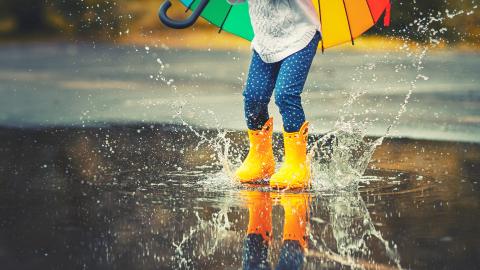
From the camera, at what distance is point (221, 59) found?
1262 centimetres

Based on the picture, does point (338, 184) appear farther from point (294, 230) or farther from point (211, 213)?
point (294, 230)

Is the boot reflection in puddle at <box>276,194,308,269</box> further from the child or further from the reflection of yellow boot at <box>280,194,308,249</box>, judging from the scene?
the child

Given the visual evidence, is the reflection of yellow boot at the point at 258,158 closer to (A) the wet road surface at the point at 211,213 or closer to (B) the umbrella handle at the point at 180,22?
(A) the wet road surface at the point at 211,213

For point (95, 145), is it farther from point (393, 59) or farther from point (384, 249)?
point (393, 59)

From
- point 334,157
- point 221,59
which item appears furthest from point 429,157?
point 221,59

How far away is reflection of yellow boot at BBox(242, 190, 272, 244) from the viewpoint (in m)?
4.25

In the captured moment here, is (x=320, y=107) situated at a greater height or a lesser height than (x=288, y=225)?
greater

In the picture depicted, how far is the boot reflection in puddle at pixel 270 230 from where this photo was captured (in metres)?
3.72

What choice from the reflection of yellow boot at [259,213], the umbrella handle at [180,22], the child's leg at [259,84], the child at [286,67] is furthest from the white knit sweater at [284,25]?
the reflection of yellow boot at [259,213]

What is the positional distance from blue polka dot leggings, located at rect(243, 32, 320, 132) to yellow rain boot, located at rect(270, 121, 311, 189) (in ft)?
0.15

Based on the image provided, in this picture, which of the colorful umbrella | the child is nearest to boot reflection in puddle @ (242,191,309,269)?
the child

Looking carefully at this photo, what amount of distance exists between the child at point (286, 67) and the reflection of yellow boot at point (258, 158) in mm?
108

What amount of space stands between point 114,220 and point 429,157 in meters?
2.75

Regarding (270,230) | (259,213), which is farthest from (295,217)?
(270,230)
